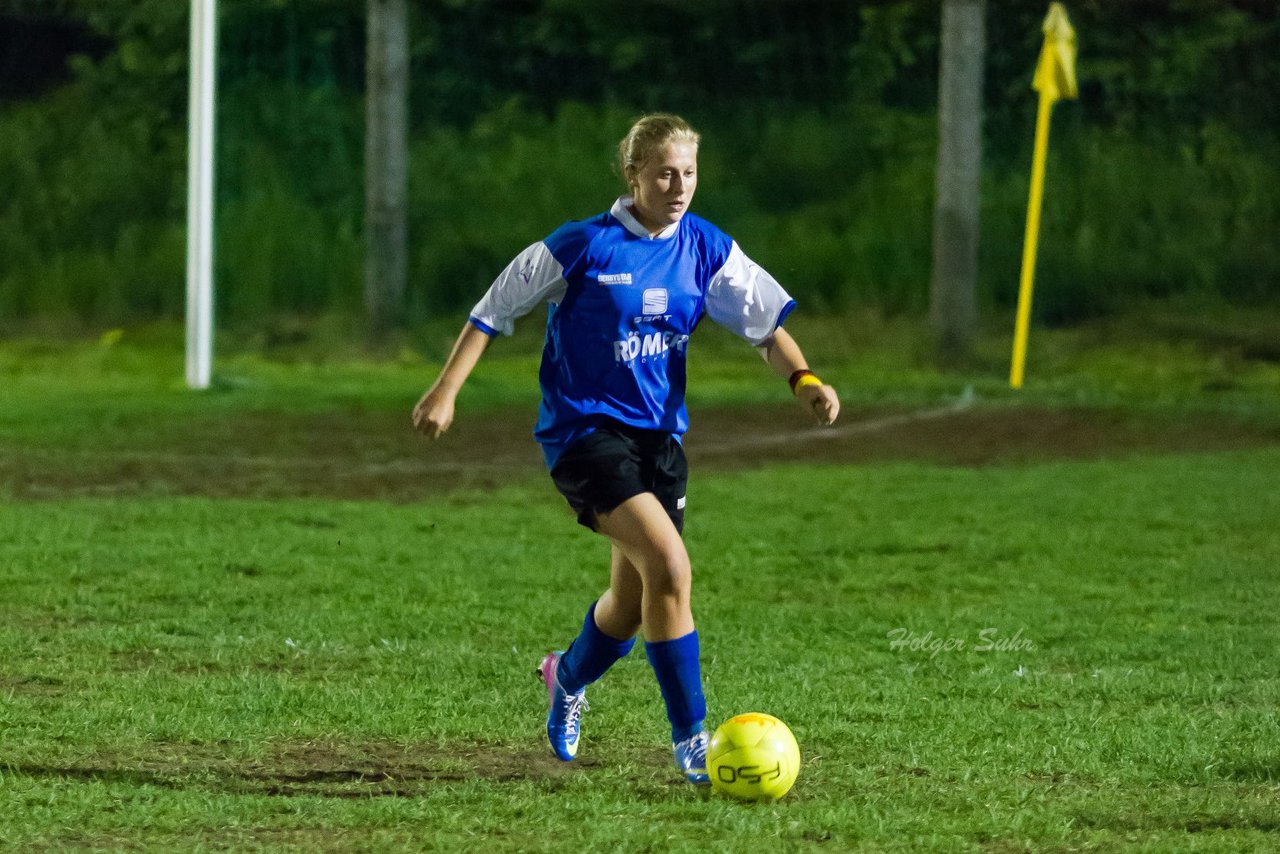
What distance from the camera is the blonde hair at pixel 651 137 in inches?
183

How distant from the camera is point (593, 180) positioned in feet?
65.3

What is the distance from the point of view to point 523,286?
4.80 metres

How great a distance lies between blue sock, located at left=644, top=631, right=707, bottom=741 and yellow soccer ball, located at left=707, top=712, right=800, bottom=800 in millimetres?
162

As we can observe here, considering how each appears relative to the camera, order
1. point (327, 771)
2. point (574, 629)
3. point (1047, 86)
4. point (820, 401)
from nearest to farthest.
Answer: point (327, 771) → point (820, 401) → point (574, 629) → point (1047, 86)

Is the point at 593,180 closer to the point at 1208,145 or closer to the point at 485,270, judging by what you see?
the point at 485,270

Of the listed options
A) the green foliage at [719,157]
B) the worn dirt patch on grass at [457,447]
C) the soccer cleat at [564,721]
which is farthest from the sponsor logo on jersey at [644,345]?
the green foliage at [719,157]

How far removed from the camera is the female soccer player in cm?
465

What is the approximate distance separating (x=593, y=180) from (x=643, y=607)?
15476mm

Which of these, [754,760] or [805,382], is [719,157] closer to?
[805,382]

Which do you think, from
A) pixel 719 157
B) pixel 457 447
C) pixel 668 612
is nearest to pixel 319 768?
pixel 668 612

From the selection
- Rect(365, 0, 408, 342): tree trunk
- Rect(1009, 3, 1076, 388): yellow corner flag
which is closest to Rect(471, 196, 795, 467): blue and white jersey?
Rect(1009, 3, 1076, 388): yellow corner flag

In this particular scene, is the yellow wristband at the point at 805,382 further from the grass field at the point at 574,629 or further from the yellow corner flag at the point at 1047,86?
the yellow corner flag at the point at 1047,86

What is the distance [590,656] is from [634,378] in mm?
714

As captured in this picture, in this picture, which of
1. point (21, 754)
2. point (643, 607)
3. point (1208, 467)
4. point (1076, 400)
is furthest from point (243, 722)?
point (1076, 400)
